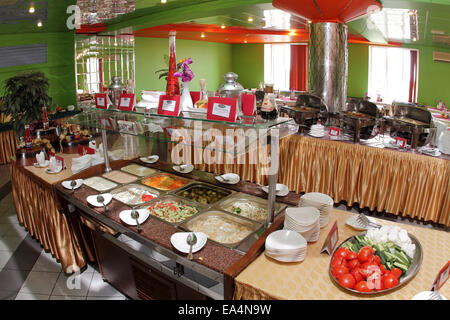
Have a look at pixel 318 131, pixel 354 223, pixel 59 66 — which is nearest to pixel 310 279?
pixel 354 223

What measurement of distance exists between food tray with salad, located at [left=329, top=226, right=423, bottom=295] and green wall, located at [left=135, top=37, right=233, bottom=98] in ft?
24.5

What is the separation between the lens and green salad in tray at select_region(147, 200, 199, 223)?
1.72 m

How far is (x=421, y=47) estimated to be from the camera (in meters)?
6.72

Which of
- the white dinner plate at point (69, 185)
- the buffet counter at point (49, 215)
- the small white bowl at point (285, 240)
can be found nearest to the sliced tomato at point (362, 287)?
the small white bowl at point (285, 240)

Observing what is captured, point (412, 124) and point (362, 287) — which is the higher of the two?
point (412, 124)

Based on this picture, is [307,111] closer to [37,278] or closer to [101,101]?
[101,101]

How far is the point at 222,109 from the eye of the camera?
58.6 inches

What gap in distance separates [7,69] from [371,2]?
5588 millimetres

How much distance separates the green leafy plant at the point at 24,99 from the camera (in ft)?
9.25

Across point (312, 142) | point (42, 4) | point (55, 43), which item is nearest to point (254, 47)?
point (55, 43)

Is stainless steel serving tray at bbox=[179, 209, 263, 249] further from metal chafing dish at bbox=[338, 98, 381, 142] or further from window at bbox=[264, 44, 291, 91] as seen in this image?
window at bbox=[264, 44, 291, 91]

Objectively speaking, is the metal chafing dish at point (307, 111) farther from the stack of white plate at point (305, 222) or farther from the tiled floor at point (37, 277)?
the stack of white plate at point (305, 222)

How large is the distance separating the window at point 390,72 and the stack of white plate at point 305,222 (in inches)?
282

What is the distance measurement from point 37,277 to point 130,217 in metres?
1.26
